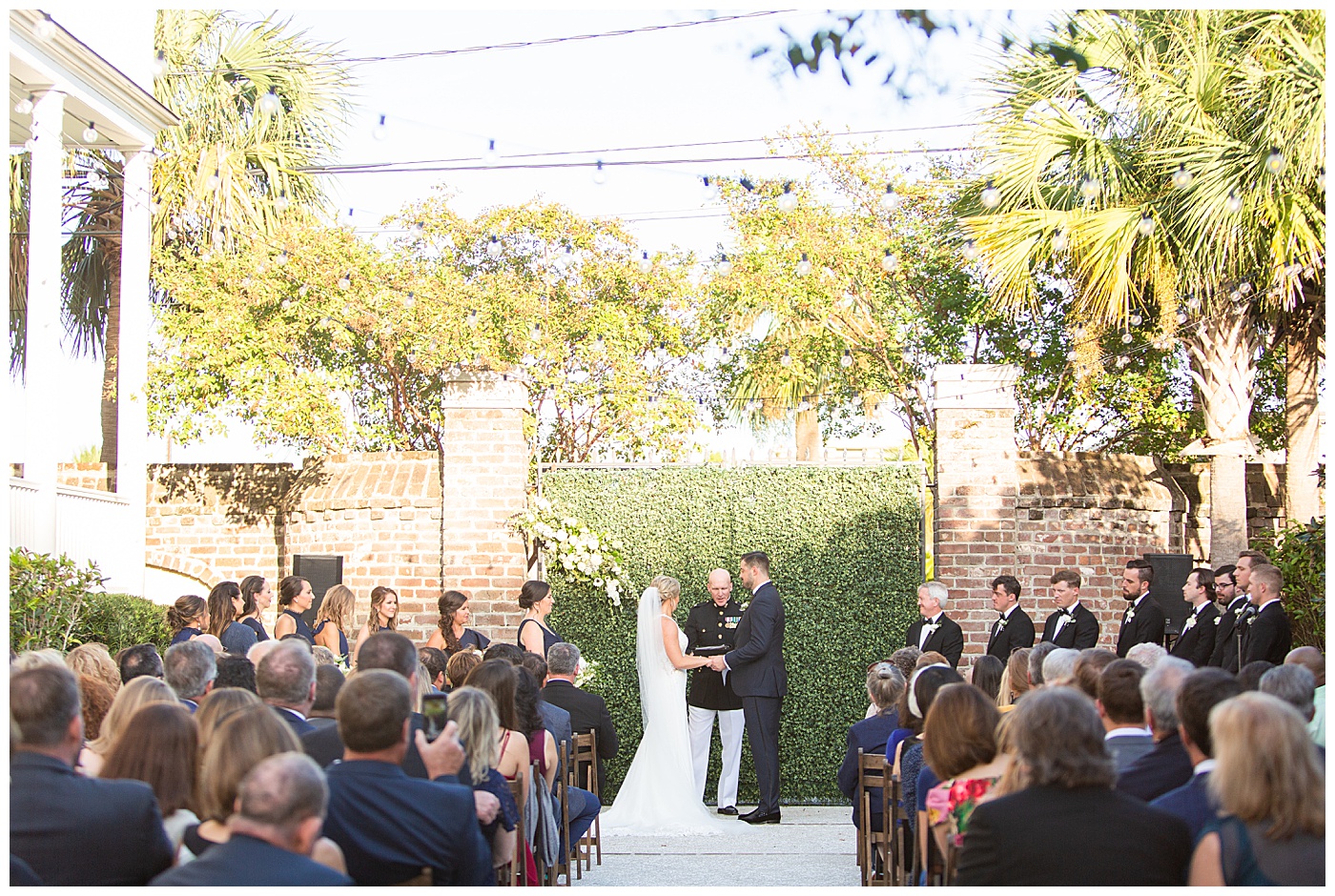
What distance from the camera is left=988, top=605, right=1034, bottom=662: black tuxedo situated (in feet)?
27.1

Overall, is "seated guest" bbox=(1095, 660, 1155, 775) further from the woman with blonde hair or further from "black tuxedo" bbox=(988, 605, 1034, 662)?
"black tuxedo" bbox=(988, 605, 1034, 662)

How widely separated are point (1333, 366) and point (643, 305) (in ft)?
30.2

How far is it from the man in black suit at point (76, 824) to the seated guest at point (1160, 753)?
276 centimetres

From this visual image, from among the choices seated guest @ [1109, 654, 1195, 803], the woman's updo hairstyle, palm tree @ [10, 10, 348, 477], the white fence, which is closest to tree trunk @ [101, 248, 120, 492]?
palm tree @ [10, 10, 348, 477]

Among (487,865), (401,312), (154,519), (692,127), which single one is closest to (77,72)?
(154,519)

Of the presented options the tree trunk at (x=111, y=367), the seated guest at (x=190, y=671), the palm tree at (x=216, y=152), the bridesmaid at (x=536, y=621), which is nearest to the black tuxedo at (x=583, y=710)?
the bridesmaid at (x=536, y=621)

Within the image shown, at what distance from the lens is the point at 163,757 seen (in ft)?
11.1

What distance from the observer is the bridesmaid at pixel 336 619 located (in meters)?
7.71

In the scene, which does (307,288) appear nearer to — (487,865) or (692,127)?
(692,127)

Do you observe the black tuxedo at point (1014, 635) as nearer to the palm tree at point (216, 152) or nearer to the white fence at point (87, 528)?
the white fence at point (87, 528)

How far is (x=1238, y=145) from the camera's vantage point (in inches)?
373

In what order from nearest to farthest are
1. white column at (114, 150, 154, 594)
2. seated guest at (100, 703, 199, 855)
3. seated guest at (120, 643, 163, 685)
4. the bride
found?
seated guest at (100, 703, 199, 855) → seated guest at (120, 643, 163, 685) → the bride → white column at (114, 150, 154, 594)

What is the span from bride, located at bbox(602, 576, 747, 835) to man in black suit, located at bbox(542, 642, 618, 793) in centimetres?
146

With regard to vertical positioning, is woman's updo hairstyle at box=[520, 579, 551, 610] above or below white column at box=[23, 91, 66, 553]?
below
